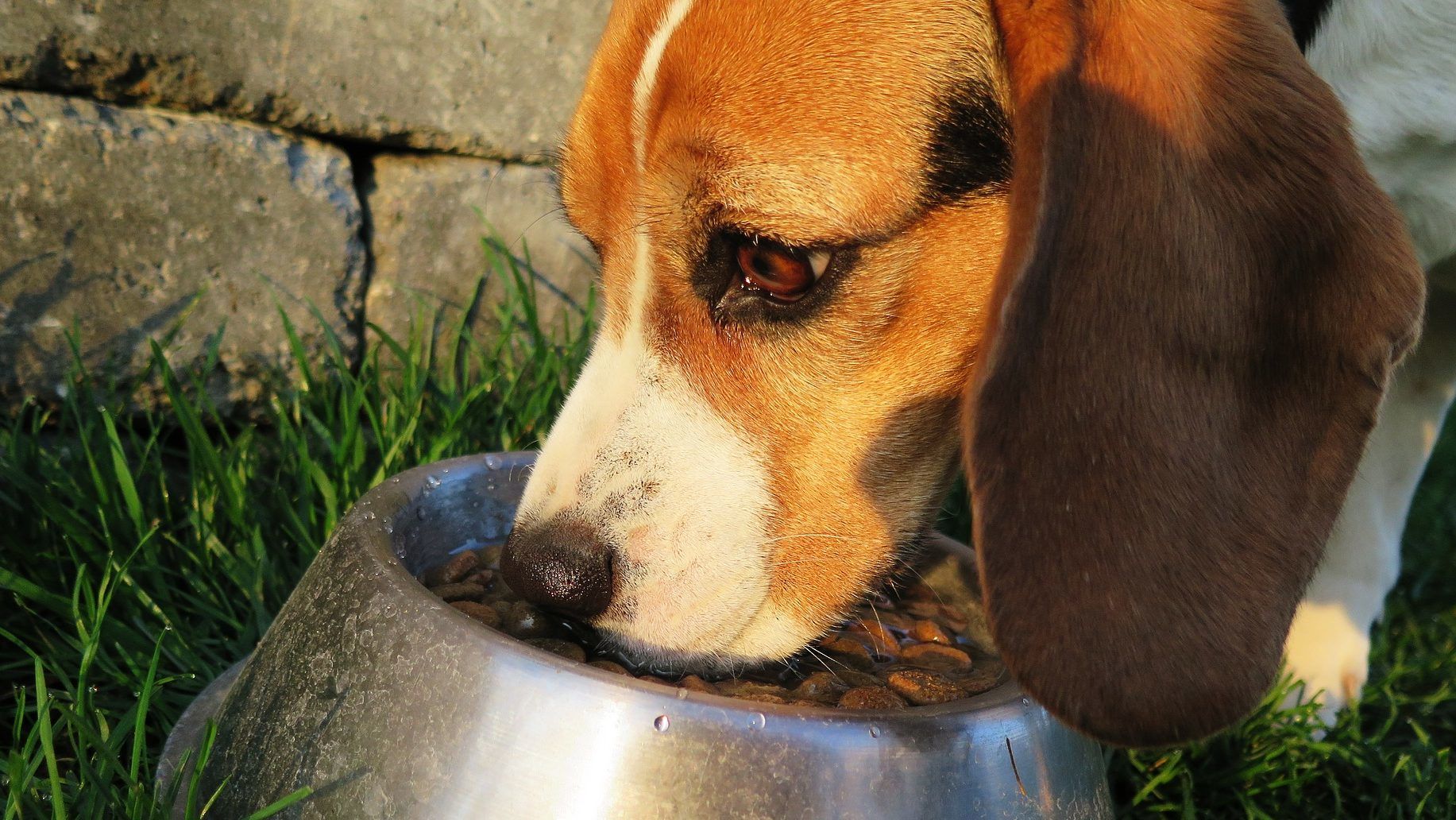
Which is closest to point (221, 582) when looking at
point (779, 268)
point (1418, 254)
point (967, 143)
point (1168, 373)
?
point (779, 268)

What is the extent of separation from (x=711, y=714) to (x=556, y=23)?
230 centimetres

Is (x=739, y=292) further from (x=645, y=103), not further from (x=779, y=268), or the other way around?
(x=645, y=103)

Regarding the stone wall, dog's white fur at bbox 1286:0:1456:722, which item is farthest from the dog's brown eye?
the stone wall

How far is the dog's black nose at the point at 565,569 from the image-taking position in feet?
5.83

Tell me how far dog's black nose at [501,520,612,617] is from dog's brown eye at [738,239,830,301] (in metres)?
0.42

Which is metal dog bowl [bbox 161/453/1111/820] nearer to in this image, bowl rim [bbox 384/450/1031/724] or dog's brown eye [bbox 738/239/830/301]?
bowl rim [bbox 384/450/1031/724]

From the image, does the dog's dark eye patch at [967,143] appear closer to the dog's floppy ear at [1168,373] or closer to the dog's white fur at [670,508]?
the dog's floppy ear at [1168,373]

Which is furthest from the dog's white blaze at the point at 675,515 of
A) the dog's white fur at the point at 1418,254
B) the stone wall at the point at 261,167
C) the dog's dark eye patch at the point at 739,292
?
the stone wall at the point at 261,167

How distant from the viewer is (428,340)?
3.34 meters

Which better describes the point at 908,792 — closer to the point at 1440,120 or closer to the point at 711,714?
the point at 711,714

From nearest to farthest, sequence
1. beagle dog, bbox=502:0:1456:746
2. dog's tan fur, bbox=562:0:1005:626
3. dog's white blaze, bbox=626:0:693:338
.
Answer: beagle dog, bbox=502:0:1456:746, dog's tan fur, bbox=562:0:1005:626, dog's white blaze, bbox=626:0:693:338

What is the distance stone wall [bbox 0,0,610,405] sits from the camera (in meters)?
2.71

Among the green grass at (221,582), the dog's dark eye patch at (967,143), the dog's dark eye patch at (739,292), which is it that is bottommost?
the green grass at (221,582)

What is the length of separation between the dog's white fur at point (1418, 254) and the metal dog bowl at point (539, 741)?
1.97 feet
